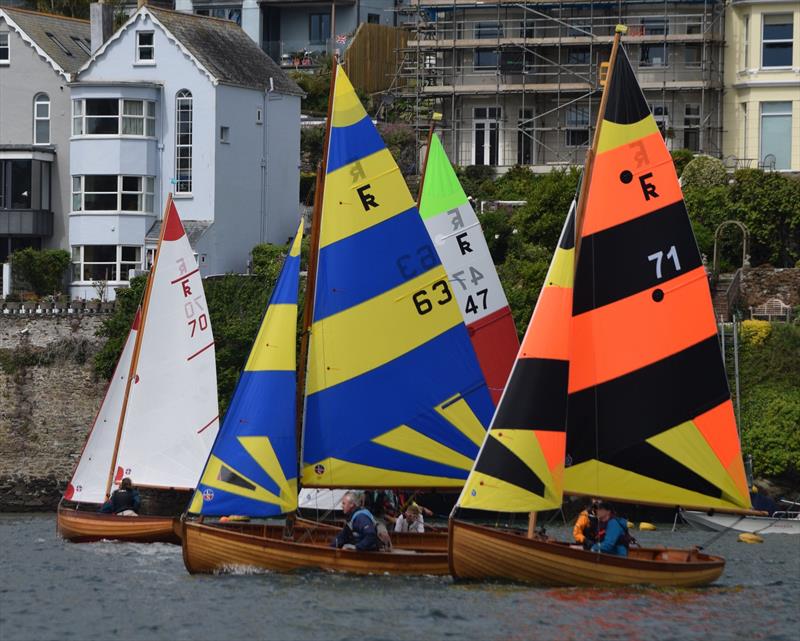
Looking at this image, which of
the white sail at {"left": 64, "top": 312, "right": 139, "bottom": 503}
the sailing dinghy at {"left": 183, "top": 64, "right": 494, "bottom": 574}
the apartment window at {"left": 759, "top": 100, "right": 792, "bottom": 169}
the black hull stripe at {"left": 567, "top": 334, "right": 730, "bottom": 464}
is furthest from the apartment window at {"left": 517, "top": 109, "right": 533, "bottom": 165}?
the black hull stripe at {"left": 567, "top": 334, "right": 730, "bottom": 464}

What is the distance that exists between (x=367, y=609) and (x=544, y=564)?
10.3ft

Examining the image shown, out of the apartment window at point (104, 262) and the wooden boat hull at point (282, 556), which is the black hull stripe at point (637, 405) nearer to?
the wooden boat hull at point (282, 556)

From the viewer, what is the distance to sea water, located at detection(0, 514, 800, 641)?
29844 mm

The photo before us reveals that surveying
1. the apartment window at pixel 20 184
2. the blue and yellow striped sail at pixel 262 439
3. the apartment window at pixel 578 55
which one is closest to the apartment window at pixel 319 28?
the apartment window at pixel 578 55

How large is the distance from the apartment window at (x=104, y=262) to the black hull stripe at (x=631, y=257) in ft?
120

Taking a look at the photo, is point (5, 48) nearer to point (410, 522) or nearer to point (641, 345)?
point (410, 522)

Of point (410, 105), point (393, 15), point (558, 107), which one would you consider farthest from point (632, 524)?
point (393, 15)

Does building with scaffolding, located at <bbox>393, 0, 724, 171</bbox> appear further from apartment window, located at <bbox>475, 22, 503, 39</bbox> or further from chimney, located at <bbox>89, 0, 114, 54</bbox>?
chimney, located at <bbox>89, 0, 114, 54</bbox>

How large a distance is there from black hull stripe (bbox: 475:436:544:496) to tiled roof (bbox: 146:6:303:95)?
A: 37640mm

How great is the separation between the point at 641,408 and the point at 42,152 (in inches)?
1607

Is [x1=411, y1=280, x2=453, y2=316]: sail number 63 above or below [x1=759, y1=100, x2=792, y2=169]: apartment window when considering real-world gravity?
below

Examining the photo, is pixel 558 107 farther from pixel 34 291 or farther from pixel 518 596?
pixel 518 596

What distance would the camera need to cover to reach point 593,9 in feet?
252

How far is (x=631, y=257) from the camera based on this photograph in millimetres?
33875
